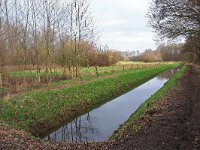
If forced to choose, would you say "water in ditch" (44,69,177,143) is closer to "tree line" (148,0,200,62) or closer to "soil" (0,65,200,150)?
"soil" (0,65,200,150)

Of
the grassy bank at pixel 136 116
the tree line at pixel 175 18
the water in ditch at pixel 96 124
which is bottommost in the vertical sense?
the water in ditch at pixel 96 124

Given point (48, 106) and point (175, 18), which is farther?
point (175, 18)

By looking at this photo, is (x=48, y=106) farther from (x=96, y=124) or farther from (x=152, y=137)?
(x=152, y=137)

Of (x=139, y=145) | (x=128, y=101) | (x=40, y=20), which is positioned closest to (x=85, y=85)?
(x=128, y=101)

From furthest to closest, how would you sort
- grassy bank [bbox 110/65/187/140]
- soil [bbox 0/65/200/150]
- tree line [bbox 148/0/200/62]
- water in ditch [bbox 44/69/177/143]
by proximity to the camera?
tree line [bbox 148/0/200/62] → water in ditch [bbox 44/69/177/143] → grassy bank [bbox 110/65/187/140] → soil [bbox 0/65/200/150]

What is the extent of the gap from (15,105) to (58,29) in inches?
716

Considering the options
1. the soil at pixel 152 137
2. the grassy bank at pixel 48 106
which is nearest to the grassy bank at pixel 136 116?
the soil at pixel 152 137

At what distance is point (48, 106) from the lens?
62.2 ft

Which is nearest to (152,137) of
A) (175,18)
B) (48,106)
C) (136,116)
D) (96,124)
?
(136,116)

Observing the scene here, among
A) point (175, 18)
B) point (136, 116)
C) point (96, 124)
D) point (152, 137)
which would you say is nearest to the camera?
point (152, 137)

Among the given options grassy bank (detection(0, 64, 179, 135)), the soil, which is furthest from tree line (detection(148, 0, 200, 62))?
the soil

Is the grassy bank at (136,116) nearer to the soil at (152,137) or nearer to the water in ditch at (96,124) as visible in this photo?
the soil at (152,137)

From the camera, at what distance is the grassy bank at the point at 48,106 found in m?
16.2

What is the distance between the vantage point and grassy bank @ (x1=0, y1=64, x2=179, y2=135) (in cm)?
1622
